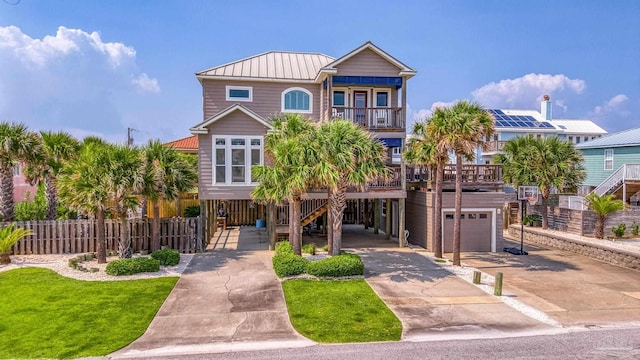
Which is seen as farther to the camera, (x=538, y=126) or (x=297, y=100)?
(x=538, y=126)

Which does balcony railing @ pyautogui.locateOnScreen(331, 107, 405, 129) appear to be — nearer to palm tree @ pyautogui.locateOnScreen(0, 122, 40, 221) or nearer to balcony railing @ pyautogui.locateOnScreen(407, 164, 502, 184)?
balcony railing @ pyautogui.locateOnScreen(407, 164, 502, 184)

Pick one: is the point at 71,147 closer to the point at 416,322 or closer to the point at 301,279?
the point at 301,279

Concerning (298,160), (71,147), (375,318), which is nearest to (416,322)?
(375,318)

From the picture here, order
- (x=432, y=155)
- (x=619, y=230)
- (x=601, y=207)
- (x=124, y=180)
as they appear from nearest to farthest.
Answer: (x=124, y=180) < (x=432, y=155) < (x=601, y=207) < (x=619, y=230)

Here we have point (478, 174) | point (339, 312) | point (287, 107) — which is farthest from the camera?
point (287, 107)

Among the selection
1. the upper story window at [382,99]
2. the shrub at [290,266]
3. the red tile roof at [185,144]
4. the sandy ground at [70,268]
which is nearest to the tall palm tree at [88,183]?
the sandy ground at [70,268]

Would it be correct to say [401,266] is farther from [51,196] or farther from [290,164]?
[51,196]

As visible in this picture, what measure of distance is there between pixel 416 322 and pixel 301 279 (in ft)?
15.3

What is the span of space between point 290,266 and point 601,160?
1088 inches

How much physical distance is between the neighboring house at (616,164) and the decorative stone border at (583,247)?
6.21 metres

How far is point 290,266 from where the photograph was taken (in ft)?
45.1

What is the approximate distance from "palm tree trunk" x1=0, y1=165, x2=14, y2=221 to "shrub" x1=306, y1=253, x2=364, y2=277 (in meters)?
14.0

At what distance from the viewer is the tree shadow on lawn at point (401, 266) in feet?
46.9

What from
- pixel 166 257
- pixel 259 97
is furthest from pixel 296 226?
pixel 259 97
